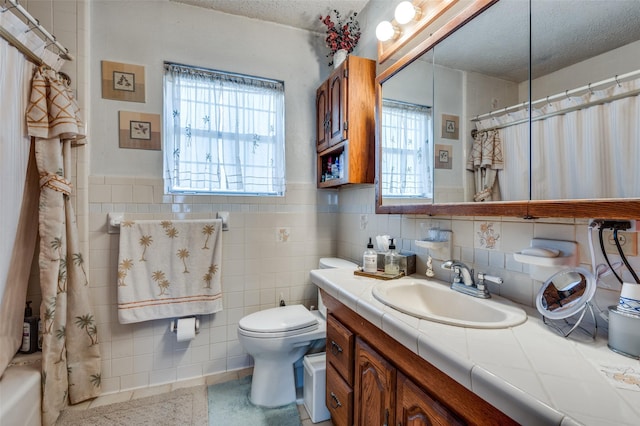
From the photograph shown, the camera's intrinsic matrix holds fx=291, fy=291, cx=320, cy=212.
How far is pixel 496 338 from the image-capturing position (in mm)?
750

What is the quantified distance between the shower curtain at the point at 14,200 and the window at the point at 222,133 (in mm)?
667

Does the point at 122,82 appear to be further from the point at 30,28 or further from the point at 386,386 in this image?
the point at 386,386

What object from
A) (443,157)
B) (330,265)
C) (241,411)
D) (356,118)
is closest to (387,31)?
(356,118)

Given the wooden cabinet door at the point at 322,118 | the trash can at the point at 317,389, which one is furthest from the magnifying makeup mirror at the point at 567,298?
the wooden cabinet door at the point at 322,118

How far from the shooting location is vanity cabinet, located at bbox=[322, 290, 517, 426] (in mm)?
679

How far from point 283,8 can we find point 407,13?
38.8 inches

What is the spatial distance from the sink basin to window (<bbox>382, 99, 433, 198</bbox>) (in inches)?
16.3

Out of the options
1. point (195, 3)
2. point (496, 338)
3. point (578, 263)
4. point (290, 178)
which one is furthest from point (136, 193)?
point (578, 263)

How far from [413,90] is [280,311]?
4.88 feet

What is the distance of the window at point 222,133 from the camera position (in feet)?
6.40

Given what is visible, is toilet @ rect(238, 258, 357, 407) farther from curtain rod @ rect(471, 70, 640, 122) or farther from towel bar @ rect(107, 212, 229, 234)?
curtain rod @ rect(471, 70, 640, 122)

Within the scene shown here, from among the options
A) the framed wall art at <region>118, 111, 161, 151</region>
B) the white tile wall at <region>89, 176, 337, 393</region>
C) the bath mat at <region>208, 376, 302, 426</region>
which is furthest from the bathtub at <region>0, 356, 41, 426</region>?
the framed wall art at <region>118, 111, 161, 151</region>

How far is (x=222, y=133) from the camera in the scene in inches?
80.8

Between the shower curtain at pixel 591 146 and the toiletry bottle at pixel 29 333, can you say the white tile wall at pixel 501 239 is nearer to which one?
the shower curtain at pixel 591 146
